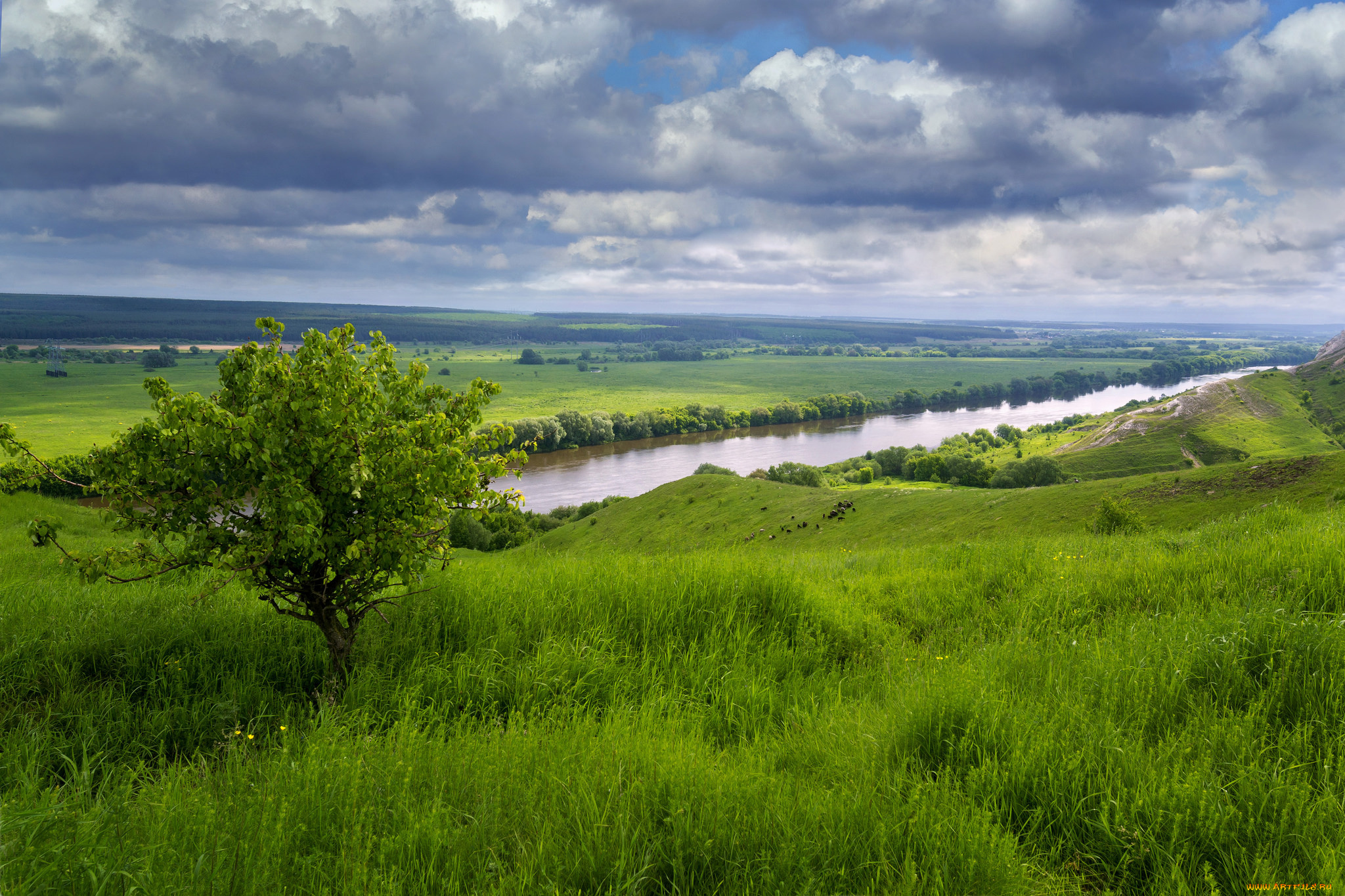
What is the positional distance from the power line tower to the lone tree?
738ft

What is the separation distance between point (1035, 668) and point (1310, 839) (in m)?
1.92

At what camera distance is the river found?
118m

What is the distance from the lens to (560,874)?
302cm

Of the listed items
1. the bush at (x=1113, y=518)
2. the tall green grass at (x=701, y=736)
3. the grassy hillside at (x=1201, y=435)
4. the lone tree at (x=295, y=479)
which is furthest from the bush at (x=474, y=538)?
the grassy hillside at (x=1201, y=435)

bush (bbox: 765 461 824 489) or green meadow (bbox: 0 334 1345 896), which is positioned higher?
green meadow (bbox: 0 334 1345 896)

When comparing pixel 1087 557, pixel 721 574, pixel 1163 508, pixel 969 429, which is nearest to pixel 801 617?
pixel 721 574

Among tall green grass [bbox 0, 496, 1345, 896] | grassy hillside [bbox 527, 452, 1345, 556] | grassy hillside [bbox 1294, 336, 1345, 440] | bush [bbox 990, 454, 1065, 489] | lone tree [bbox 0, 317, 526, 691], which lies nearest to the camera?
tall green grass [bbox 0, 496, 1345, 896]

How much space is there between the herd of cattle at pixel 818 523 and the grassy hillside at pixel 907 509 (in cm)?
20

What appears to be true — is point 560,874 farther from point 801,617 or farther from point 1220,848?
point 801,617

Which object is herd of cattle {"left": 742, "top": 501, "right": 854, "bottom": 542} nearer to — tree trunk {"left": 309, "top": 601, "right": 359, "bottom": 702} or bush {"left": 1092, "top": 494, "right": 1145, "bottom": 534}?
bush {"left": 1092, "top": 494, "right": 1145, "bottom": 534}

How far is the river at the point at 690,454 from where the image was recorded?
118m

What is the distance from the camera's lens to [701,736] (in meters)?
4.45

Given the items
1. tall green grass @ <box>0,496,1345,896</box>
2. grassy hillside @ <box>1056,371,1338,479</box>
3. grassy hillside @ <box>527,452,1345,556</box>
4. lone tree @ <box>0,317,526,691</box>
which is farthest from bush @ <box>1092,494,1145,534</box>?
grassy hillside @ <box>1056,371,1338,479</box>

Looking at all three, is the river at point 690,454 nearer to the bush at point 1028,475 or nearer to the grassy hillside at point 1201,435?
the grassy hillside at point 1201,435
